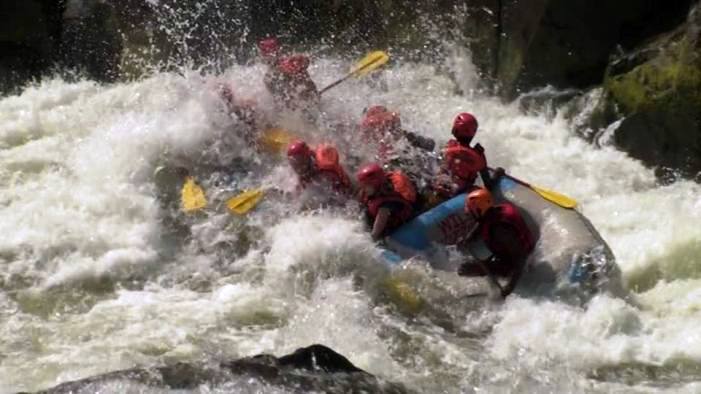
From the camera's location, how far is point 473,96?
931 centimetres

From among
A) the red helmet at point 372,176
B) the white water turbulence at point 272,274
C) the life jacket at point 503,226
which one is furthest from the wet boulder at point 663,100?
the red helmet at point 372,176

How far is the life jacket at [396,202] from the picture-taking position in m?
6.11

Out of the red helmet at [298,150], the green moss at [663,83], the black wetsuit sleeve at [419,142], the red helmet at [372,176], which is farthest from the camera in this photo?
the green moss at [663,83]

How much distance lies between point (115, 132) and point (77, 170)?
1.91 feet

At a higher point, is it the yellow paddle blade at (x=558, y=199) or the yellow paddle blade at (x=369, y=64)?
the yellow paddle blade at (x=369, y=64)

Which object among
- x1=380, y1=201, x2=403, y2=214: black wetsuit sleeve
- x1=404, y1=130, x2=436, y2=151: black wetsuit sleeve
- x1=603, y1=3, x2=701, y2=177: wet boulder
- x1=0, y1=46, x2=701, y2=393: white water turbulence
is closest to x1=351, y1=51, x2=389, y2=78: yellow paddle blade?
x1=0, y1=46, x2=701, y2=393: white water turbulence

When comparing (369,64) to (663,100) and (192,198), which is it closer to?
(192,198)

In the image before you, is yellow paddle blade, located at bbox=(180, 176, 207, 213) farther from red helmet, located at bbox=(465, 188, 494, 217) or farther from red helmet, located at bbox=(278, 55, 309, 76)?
red helmet, located at bbox=(465, 188, 494, 217)

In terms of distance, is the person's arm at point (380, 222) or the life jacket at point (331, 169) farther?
the life jacket at point (331, 169)

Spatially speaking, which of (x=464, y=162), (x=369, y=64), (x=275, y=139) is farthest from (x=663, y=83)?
(x=275, y=139)

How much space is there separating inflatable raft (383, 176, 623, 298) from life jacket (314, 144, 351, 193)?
0.62 metres

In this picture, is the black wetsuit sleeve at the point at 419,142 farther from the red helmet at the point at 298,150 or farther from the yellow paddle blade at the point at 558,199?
the yellow paddle blade at the point at 558,199

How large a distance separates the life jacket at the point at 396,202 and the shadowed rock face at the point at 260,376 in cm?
167

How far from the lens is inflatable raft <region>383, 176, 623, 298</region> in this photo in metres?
5.62
